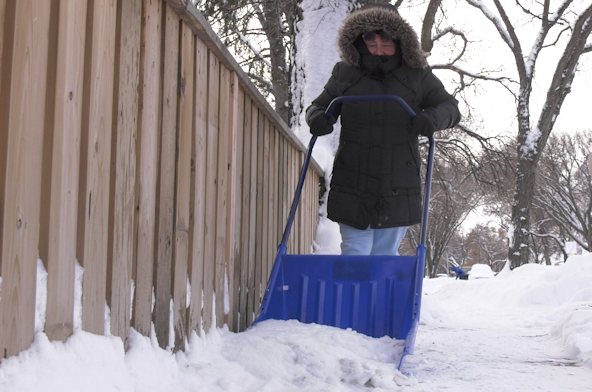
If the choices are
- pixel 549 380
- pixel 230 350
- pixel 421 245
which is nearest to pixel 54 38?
pixel 230 350

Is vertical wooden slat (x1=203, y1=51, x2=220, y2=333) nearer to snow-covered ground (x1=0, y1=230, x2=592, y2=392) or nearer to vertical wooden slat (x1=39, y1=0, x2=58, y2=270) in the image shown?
snow-covered ground (x1=0, y1=230, x2=592, y2=392)

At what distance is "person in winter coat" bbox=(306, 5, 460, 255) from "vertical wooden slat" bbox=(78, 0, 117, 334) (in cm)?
172

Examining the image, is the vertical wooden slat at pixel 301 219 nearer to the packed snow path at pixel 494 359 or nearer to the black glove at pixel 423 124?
the packed snow path at pixel 494 359

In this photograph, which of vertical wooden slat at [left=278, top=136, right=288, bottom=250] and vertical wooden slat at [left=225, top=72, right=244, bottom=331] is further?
vertical wooden slat at [left=278, top=136, right=288, bottom=250]

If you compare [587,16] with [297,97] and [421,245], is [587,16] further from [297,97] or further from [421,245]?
[421,245]

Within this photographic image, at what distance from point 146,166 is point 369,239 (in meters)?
1.68

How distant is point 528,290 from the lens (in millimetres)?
6863

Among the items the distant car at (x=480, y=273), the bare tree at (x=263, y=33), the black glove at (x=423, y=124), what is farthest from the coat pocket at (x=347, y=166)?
the distant car at (x=480, y=273)

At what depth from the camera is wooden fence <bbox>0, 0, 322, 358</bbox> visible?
1309mm

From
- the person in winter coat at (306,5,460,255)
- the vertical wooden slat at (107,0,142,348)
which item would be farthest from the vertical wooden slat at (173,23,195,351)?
the person in winter coat at (306,5,460,255)

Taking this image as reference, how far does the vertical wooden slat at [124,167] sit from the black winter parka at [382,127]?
159 centimetres

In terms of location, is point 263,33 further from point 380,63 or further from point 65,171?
point 65,171

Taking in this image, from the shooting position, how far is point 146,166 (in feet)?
6.45

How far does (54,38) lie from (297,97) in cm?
554
